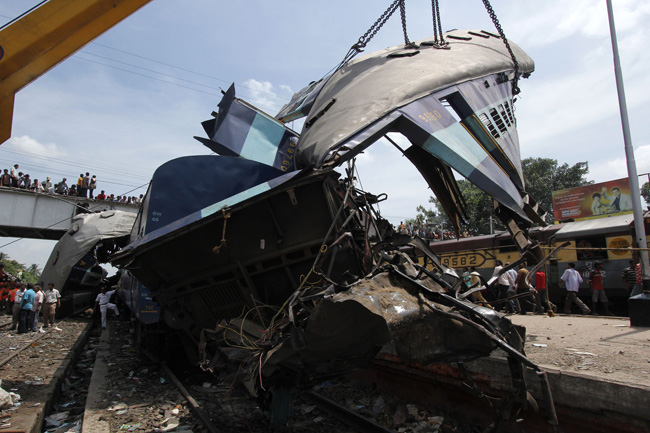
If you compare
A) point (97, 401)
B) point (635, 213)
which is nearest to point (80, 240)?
point (97, 401)

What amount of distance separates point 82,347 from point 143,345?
357cm

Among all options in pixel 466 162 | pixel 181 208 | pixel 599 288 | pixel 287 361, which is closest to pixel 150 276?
pixel 181 208

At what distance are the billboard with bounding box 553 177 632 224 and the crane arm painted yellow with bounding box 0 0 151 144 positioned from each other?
1167 inches

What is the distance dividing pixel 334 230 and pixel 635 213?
6.11 m

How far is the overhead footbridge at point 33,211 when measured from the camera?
70.8 ft

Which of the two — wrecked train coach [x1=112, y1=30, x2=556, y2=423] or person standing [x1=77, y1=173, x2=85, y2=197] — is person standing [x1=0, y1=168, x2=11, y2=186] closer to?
person standing [x1=77, y1=173, x2=85, y2=197]

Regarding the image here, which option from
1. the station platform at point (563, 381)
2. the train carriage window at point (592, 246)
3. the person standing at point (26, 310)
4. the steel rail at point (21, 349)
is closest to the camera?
the station platform at point (563, 381)

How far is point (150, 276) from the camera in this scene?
18.3ft

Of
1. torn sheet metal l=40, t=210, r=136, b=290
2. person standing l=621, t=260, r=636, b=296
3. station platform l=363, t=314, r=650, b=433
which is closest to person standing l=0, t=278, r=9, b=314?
torn sheet metal l=40, t=210, r=136, b=290

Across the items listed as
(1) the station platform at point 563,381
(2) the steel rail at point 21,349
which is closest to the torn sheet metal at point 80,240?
(2) the steel rail at point 21,349

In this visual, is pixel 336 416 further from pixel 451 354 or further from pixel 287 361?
pixel 451 354

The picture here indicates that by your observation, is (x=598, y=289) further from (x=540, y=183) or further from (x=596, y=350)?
(x=540, y=183)

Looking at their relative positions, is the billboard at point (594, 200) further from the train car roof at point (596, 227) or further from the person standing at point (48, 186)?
the person standing at point (48, 186)

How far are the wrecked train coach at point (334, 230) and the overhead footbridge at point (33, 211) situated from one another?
18.3m
